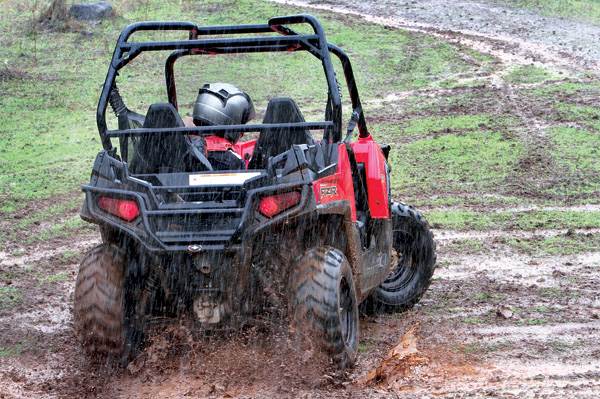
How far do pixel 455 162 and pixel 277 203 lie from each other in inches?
293

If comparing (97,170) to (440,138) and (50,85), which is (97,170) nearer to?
(440,138)

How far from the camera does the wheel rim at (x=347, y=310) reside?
20.3ft

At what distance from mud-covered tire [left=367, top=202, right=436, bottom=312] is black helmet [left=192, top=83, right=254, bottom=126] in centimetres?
126

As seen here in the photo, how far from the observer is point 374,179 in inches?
282

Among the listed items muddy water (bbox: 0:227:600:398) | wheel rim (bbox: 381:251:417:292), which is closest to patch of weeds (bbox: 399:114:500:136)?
muddy water (bbox: 0:227:600:398)

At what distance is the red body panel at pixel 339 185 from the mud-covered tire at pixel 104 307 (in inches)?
44.6

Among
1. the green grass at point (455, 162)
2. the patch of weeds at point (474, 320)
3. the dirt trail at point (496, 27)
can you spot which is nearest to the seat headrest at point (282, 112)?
the patch of weeds at point (474, 320)

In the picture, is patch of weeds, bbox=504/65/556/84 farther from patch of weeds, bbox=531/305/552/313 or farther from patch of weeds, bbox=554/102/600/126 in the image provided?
patch of weeds, bbox=531/305/552/313

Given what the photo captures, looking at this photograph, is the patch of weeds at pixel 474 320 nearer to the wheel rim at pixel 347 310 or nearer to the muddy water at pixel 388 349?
the muddy water at pixel 388 349

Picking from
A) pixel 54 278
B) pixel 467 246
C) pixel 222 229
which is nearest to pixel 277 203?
pixel 222 229

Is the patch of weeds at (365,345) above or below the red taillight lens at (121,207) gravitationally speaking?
below

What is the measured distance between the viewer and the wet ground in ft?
19.5

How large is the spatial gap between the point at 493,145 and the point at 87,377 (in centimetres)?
841

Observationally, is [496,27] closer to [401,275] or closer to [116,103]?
[401,275]
